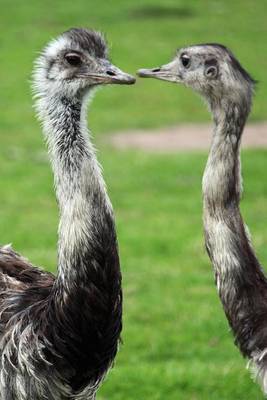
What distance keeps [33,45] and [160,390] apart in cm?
1594

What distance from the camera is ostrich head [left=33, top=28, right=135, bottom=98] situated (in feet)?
16.0

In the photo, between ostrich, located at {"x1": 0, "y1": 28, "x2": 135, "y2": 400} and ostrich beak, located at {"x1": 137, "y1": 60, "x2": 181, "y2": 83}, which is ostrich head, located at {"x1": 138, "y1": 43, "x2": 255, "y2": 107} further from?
ostrich, located at {"x1": 0, "y1": 28, "x2": 135, "y2": 400}

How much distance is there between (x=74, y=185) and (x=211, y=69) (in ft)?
2.95

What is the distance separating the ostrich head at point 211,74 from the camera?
491cm

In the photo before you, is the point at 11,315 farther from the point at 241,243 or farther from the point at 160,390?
the point at 160,390

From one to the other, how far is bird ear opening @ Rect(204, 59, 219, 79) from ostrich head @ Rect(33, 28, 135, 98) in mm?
439

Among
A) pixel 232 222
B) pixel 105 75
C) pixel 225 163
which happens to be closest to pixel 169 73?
pixel 105 75

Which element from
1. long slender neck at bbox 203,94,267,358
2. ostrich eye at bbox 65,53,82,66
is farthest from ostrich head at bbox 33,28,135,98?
long slender neck at bbox 203,94,267,358

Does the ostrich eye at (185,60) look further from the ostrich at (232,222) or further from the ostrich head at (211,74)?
the ostrich at (232,222)

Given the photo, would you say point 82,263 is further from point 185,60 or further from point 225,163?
point 185,60

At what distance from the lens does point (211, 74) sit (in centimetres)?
506

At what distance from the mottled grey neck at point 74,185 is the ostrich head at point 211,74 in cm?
56

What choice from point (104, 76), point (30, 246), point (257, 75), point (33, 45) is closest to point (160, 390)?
point (104, 76)

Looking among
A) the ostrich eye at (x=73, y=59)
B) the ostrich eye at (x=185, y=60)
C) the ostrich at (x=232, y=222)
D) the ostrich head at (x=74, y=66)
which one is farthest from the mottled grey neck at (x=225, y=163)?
the ostrich eye at (x=73, y=59)
